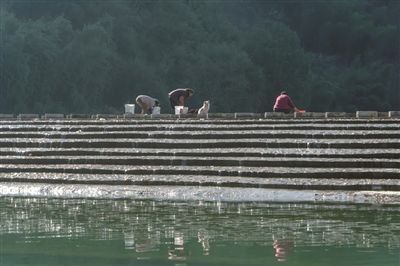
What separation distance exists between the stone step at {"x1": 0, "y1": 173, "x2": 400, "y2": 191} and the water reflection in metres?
1.38

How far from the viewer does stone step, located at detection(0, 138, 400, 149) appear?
17750 millimetres

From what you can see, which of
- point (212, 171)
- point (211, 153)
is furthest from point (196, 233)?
point (211, 153)

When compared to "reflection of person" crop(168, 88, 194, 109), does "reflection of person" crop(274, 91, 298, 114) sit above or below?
below

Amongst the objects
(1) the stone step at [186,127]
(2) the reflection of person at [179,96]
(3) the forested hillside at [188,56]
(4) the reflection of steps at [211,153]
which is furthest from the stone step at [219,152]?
(3) the forested hillside at [188,56]

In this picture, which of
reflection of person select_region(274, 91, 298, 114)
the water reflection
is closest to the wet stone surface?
the water reflection

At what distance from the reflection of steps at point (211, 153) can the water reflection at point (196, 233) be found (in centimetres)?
208

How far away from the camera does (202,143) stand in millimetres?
19109

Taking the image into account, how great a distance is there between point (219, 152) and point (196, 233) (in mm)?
7247

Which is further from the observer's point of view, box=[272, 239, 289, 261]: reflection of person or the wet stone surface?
the wet stone surface

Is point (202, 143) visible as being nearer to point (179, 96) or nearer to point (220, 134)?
point (220, 134)

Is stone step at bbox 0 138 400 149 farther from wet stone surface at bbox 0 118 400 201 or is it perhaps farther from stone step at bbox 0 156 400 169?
stone step at bbox 0 156 400 169

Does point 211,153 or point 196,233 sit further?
point 211,153

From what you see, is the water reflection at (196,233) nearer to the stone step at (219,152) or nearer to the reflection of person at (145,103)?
the stone step at (219,152)

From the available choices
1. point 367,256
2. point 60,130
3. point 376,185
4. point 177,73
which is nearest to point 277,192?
point 376,185
